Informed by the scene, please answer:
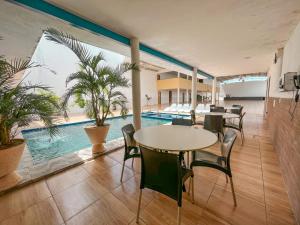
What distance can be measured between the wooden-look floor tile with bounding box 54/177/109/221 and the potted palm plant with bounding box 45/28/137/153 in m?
1.05

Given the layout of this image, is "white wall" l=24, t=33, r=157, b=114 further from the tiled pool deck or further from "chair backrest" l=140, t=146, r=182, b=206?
"chair backrest" l=140, t=146, r=182, b=206

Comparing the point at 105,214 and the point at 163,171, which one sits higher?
the point at 163,171

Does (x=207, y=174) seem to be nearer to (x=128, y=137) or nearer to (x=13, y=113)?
(x=128, y=137)

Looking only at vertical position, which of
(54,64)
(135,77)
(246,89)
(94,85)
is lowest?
(94,85)

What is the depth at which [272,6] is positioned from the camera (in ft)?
7.32

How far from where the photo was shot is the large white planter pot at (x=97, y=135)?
9.23 feet

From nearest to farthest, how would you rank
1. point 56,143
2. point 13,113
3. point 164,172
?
point 164,172 → point 13,113 → point 56,143

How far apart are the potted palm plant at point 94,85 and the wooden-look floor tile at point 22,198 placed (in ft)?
3.68

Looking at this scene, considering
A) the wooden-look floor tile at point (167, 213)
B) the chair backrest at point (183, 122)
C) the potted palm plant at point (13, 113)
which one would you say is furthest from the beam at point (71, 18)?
the wooden-look floor tile at point (167, 213)

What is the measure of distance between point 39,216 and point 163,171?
1.42 m

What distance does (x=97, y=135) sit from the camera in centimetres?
283

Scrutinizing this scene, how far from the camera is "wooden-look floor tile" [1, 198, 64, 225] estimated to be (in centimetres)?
137

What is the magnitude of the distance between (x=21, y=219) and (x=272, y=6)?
4372 mm

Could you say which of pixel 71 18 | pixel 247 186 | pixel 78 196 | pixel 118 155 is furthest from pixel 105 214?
pixel 71 18
